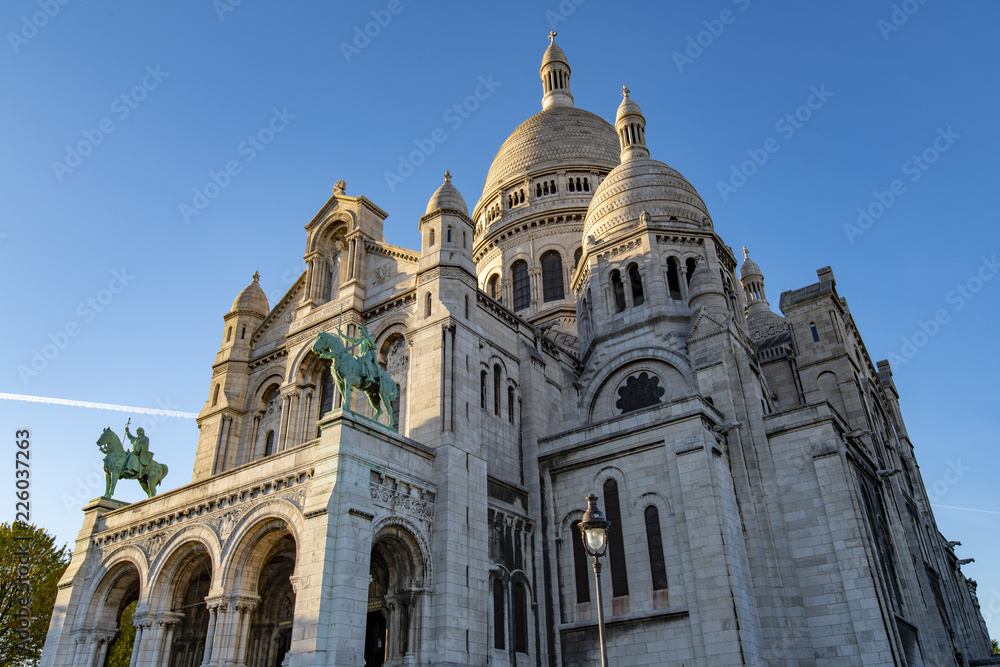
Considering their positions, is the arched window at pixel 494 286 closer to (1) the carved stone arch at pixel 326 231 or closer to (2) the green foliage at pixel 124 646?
(1) the carved stone arch at pixel 326 231

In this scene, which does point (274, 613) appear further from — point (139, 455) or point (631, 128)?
point (631, 128)

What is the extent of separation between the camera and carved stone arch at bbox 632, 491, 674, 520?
2542 cm

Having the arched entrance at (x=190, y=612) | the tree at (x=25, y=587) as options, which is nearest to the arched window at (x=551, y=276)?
the arched entrance at (x=190, y=612)

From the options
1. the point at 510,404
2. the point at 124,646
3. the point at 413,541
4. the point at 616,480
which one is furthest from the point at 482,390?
the point at 124,646

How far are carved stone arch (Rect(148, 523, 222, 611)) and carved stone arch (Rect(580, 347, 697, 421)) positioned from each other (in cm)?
1664

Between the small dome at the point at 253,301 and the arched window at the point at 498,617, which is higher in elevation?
the small dome at the point at 253,301

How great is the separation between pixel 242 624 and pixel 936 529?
37546mm

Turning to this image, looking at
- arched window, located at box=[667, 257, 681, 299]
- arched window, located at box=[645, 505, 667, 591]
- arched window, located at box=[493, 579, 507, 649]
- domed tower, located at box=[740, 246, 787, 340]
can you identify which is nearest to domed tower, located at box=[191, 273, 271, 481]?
arched window, located at box=[493, 579, 507, 649]

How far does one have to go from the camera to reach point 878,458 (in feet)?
105

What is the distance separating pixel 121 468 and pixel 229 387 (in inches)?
240

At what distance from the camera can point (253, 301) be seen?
3678 centimetres

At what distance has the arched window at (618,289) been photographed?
115 feet

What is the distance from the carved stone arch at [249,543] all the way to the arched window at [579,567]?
1034cm

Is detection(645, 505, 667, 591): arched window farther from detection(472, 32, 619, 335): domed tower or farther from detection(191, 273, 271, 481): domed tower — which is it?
detection(191, 273, 271, 481): domed tower
